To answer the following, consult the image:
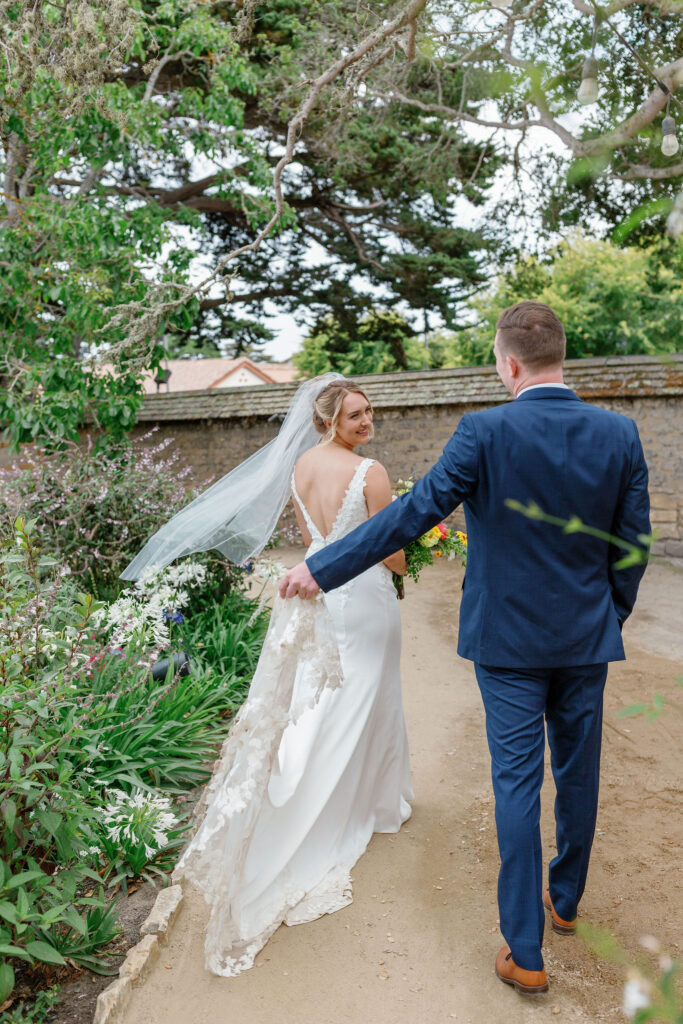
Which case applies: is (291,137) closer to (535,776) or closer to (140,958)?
(535,776)

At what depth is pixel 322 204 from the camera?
15469 mm

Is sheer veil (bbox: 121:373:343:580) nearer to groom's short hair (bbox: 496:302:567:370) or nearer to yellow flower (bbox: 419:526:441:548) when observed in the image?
yellow flower (bbox: 419:526:441:548)

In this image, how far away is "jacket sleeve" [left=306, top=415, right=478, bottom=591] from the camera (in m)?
2.41

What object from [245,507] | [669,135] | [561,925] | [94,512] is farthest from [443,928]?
[669,135]

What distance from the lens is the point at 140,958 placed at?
2555 millimetres

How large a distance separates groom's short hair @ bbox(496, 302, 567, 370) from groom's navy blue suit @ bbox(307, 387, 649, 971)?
0.11m

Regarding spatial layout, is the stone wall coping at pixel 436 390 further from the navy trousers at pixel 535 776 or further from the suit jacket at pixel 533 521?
the navy trousers at pixel 535 776

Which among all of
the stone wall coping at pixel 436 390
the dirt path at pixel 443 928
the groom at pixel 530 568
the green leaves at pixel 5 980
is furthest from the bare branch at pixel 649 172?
the green leaves at pixel 5 980

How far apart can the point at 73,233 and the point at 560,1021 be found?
8.17 metres

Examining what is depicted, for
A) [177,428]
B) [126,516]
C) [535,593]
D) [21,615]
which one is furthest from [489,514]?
[177,428]

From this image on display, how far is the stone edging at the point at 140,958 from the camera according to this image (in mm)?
2316

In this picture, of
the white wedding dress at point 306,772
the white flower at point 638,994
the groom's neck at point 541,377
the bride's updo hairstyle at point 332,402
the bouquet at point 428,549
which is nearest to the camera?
the white flower at point 638,994

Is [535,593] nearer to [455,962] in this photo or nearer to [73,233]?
[455,962]

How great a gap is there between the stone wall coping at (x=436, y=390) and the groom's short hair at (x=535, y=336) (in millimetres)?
7364
